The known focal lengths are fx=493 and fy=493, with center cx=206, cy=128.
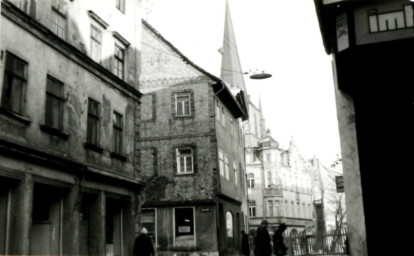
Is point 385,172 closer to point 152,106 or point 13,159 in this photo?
point 13,159

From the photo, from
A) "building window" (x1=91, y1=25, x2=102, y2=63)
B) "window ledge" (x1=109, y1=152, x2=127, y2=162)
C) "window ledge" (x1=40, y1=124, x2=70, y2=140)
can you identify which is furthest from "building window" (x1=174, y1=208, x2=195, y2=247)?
"window ledge" (x1=40, y1=124, x2=70, y2=140)

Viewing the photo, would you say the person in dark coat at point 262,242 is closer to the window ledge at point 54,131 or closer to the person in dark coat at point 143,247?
the person in dark coat at point 143,247

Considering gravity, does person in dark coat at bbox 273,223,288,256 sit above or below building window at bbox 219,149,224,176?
below

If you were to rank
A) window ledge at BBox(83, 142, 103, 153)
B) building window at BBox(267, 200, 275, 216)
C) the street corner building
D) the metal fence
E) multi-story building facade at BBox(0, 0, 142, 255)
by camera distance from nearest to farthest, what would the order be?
the street corner building
multi-story building facade at BBox(0, 0, 142, 255)
window ledge at BBox(83, 142, 103, 153)
the metal fence
building window at BBox(267, 200, 275, 216)

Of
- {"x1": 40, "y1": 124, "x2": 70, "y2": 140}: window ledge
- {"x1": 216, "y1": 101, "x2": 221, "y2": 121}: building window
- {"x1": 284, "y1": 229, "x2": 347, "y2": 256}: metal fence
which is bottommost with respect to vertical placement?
{"x1": 284, "y1": 229, "x2": 347, "y2": 256}: metal fence

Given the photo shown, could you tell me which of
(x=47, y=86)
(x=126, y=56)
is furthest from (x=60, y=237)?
(x=126, y=56)

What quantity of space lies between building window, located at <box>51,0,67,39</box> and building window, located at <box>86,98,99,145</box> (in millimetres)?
2539

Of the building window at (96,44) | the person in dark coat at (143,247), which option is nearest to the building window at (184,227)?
the person in dark coat at (143,247)

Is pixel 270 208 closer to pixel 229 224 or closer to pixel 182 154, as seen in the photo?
pixel 229 224

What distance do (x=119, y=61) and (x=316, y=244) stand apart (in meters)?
15.1

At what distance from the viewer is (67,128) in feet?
49.3

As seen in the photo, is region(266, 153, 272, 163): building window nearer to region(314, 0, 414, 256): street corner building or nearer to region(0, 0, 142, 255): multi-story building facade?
region(0, 0, 142, 255): multi-story building facade

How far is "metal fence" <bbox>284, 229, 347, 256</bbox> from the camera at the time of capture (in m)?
26.7

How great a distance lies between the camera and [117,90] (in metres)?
18.8
